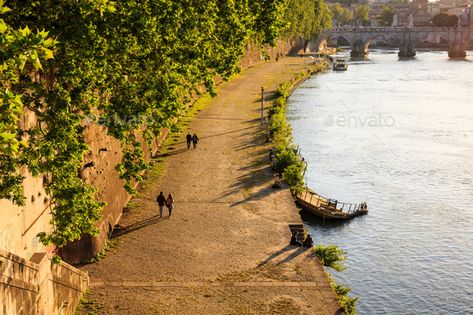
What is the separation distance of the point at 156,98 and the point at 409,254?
1956 centimetres

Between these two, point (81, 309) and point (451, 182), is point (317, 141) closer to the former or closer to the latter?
point (451, 182)

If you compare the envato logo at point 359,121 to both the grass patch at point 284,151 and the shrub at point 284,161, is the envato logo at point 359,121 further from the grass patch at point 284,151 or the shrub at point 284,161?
the shrub at point 284,161

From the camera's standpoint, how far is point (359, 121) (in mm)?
70750

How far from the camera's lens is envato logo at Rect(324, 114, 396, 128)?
68688 mm

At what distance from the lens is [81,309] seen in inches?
810

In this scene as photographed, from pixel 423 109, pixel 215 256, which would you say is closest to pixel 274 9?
pixel 215 256

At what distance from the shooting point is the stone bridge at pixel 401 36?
6614 inches

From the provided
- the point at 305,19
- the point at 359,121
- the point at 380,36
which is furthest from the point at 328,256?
the point at 380,36

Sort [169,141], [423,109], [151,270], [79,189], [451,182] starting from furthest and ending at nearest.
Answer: [423,109] < [451,182] < [169,141] < [151,270] < [79,189]

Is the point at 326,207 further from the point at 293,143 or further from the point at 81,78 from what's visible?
the point at 81,78

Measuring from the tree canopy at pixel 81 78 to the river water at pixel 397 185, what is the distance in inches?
599

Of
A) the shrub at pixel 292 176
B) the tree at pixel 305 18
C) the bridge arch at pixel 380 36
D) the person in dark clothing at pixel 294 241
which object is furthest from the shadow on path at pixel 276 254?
the bridge arch at pixel 380 36

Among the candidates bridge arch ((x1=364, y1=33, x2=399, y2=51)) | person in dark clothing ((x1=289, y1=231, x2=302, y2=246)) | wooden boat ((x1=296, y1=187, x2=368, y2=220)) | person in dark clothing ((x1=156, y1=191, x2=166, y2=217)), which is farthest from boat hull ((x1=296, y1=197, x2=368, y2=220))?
bridge arch ((x1=364, y1=33, x2=399, y2=51))

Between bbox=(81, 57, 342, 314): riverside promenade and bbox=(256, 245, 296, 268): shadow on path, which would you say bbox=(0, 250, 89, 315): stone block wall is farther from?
bbox=(256, 245, 296, 268): shadow on path
